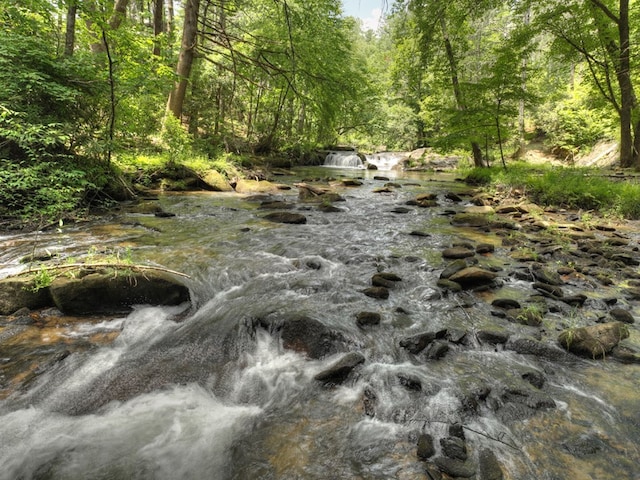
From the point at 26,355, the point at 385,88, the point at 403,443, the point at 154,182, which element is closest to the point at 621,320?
the point at 403,443

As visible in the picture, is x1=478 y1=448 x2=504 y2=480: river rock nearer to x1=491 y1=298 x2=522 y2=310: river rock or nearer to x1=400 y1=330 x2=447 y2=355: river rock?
x1=400 y1=330 x2=447 y2=355: river rock

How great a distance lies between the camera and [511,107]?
1587 centimetres

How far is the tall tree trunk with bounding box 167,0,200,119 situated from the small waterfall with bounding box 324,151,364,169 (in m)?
17.7

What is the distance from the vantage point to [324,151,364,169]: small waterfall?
30.5 metres

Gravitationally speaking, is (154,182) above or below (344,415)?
above

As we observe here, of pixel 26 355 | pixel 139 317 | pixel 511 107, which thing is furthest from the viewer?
pixel 511 107

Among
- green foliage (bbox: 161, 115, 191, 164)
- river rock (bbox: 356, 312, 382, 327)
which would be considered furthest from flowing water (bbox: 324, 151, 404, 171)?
river rock (bbox: 356, 312, 382, 327)

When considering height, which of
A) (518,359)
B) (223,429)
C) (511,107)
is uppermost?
(511,107)

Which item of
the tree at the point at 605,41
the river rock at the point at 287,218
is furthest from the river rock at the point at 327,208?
the tree at the point at 605,41

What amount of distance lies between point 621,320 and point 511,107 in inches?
571

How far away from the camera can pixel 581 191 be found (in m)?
11.4

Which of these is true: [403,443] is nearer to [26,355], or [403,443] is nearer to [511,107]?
[26,355]

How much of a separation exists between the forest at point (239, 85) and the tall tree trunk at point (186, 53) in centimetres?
6

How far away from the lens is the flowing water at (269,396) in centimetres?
246
